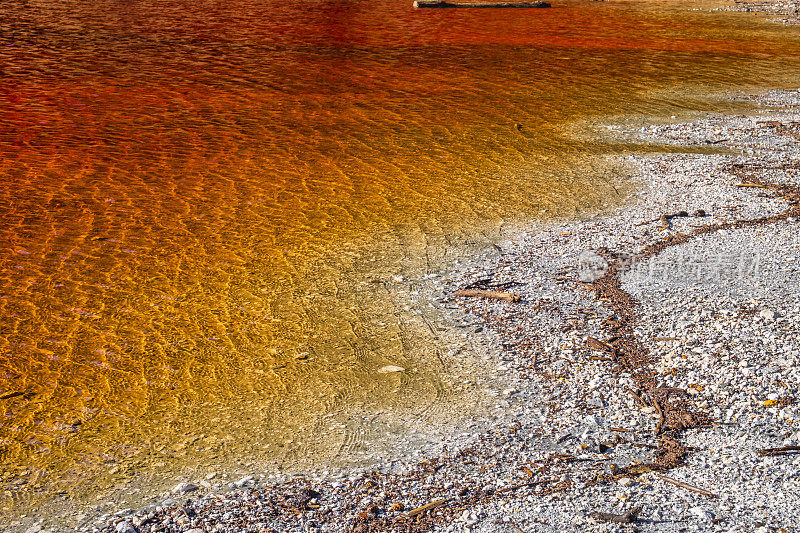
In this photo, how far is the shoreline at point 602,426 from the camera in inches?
129

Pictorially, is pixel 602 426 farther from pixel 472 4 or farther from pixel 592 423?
pixel 472 4

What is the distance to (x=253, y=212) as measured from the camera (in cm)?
732

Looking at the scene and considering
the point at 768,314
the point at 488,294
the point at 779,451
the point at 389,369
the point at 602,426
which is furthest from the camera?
the point at 488,294

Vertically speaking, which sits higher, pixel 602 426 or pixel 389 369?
pixel 602 426

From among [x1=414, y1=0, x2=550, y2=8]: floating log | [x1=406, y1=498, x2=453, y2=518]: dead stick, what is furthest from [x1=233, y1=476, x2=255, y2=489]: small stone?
[x1=414, y1=0, x2=550, y2=8]: floating log

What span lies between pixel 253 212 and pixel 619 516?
5047 mm

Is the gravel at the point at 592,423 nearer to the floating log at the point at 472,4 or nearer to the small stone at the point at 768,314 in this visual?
the small stone at the point at 768,314

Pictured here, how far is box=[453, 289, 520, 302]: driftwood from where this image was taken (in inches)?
211

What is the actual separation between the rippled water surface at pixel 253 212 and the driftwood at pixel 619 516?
3.97 ft

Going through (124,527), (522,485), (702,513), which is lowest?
(124,527)

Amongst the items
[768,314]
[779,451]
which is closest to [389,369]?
[779,451]

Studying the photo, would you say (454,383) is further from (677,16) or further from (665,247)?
(677,16)

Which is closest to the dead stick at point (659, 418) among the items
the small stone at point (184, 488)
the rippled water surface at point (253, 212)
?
the rippled water surface at point (253, 212)

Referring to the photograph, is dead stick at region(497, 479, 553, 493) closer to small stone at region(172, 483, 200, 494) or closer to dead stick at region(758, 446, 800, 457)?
dead stick at region(758, 446, 800, 457)
